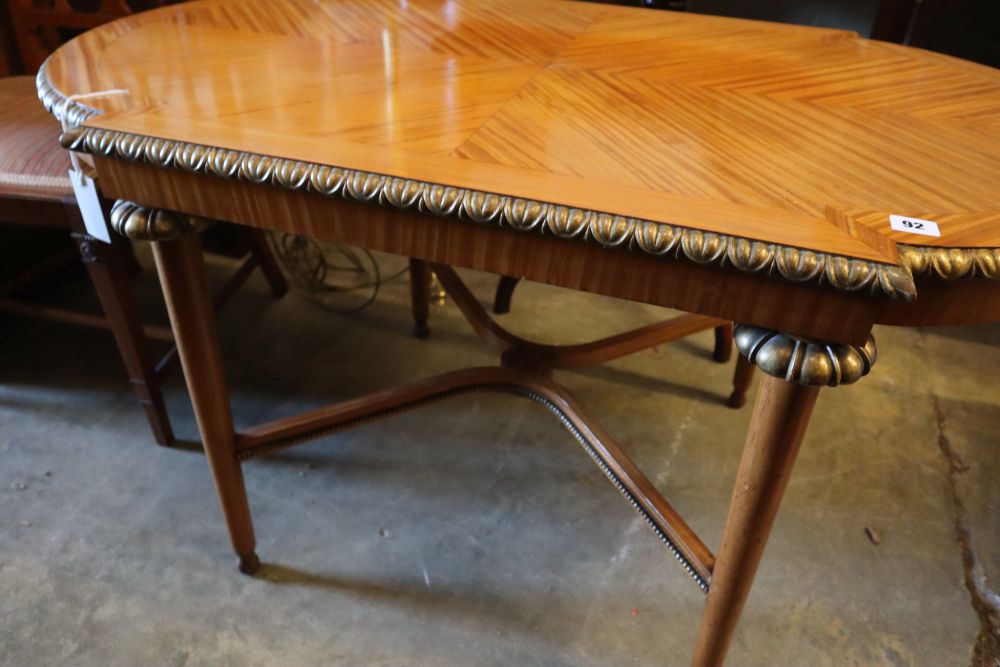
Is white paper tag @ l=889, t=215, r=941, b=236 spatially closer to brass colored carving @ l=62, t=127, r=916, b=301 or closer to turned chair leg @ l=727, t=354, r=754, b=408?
brass colored carving @ l=62, t=127, r=916, b=301

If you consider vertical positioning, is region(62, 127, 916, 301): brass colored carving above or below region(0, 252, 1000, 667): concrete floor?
above

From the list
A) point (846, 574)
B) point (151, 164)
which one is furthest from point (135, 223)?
point (846, 574)

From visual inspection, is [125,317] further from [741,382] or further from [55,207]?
[741,382]

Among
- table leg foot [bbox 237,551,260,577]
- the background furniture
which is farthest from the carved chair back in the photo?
table leg foot [bbox 237,551,260,577]

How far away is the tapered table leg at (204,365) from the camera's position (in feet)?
2.49

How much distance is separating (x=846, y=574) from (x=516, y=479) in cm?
52

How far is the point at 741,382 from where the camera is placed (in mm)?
1308

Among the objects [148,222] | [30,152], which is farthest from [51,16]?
[148,222]

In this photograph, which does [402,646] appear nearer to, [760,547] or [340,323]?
[760,547]

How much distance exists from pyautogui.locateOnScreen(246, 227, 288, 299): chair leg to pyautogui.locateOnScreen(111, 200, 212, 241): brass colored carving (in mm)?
773

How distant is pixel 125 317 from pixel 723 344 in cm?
109

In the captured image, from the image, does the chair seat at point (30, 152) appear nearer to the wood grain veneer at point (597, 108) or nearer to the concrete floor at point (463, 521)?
the wood grain veneer at point (597, 108)

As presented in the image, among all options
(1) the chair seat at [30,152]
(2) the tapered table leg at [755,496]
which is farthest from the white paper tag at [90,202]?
(2) the tapered table leg at [755,496]

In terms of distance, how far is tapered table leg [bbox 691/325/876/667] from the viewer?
536 mm
